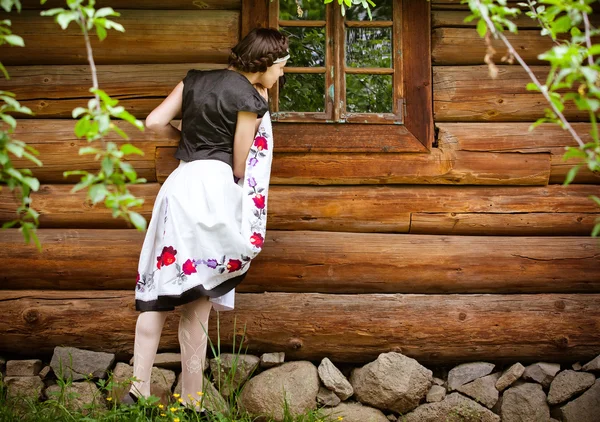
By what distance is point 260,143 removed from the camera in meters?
3.39

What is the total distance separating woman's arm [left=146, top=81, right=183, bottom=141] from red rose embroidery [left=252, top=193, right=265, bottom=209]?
618 mm

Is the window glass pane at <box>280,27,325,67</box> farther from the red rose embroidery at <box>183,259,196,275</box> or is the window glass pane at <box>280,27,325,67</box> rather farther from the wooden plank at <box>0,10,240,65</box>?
the red rose embroidery at <box>183,259,196,275</box>

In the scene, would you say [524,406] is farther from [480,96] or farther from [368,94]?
[368,94]

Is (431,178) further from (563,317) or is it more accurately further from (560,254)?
(563,317)

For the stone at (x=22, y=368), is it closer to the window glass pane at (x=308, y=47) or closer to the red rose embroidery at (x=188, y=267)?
the red rose embroidery at (x=188, y=267)

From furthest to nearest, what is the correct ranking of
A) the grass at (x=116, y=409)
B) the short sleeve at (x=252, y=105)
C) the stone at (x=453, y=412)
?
the stone at (x=453, y=412) < the short sleeve at (x=252, y=105) < the grass at (x=116, y=409)

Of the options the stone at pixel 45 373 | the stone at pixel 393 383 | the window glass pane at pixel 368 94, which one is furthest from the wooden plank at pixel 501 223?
the stone at pixel 45 373

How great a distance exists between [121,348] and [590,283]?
299 centimetres

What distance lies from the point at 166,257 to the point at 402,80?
187 cm

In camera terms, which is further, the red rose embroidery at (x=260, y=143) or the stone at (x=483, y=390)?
the stone at (x=483, y=390)

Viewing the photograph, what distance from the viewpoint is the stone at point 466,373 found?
384cm

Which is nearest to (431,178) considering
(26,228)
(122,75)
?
(122,75)

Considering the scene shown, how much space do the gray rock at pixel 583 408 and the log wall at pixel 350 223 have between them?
0.30 metres

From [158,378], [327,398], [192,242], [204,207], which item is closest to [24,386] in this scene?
[158,378]
